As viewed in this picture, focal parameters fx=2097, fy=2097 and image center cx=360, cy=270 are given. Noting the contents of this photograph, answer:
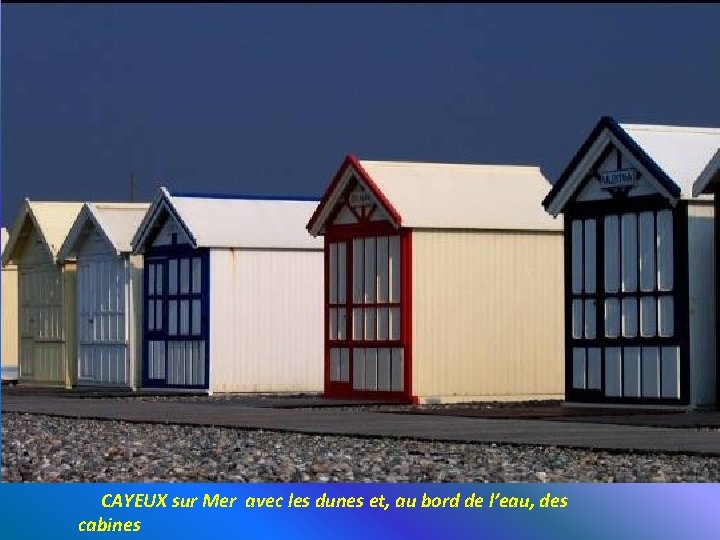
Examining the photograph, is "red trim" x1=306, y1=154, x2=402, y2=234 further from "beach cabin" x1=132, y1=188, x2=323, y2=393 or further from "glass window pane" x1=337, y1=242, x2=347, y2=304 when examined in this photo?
"beach cabin" x1=132, y1=188, x2=323, y2=393

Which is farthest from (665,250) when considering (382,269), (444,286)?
(382,269)

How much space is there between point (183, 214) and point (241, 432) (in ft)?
44.6

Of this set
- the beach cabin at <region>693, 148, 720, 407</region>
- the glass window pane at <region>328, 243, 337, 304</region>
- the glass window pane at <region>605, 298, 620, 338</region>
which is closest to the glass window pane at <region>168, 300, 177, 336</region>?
the glass window pane at <region>328, 243, 337, 304</region>

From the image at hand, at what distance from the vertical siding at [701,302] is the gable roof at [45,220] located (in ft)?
61.0

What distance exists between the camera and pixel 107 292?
4081 centimetres

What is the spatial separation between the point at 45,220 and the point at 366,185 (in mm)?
13073

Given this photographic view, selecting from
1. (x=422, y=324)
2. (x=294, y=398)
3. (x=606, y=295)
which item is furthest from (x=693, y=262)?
(x=294, y=398)

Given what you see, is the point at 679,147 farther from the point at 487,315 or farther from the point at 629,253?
the point at 487,315

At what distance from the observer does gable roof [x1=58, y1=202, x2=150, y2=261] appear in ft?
132

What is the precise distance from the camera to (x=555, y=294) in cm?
3331

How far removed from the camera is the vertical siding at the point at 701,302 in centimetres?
2770

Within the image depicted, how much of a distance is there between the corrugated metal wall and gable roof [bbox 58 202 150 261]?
3414mm

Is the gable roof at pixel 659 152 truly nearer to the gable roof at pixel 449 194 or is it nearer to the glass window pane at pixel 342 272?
the gable roof at pixel 449 194

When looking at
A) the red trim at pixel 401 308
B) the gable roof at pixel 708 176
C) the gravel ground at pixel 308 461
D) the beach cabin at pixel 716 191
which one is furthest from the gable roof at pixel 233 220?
the gravel ground at pixel 308 461
